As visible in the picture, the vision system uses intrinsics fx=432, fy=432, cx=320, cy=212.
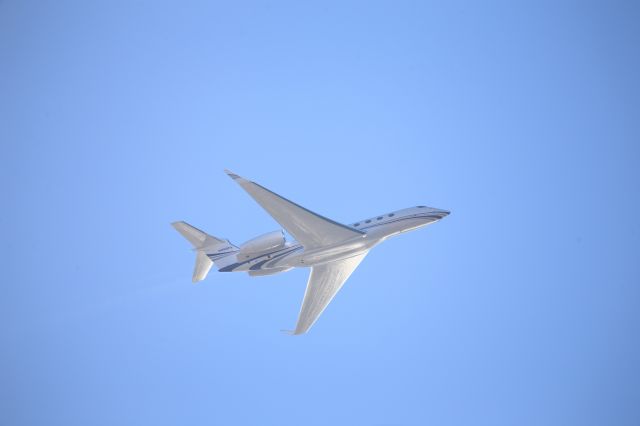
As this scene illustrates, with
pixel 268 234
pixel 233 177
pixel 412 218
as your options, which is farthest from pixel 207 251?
Answer: pixel 412 218

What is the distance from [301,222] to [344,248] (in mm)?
3033

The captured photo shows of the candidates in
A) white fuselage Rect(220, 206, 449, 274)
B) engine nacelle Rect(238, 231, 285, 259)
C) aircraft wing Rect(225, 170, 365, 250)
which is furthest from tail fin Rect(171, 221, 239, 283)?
aircraft wing Rect(225, 170, 365, 250)

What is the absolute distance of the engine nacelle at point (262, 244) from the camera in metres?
21.2

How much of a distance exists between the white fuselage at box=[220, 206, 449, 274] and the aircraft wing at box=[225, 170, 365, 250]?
507mm

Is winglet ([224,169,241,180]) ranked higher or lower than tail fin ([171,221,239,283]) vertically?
higher

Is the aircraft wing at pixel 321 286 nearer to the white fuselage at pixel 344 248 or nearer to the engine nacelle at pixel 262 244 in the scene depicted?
the white fuselage at pixel 344 248

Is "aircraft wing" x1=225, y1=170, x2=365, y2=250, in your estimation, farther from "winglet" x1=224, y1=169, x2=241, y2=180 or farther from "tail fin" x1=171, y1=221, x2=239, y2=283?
"tail fin" x1=171, y1=221, x2=239, y2=283

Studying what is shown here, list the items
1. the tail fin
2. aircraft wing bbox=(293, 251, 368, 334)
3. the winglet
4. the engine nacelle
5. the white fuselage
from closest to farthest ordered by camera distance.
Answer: the winglet < the engine nacelle < the white fuselage < aircraft wing bbox=(293, 251, 368, 334) < the tail fin

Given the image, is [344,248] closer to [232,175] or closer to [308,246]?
[308,246]

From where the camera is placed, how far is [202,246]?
24.7 metres

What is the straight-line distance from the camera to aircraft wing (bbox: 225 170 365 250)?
61.5 ft

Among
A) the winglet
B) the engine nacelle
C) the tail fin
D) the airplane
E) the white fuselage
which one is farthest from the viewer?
the tail fin

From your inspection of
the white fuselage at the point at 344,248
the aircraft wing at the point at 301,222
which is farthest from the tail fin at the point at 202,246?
the aircraft wing at the point at 301,222

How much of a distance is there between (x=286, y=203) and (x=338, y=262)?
18.9ft
